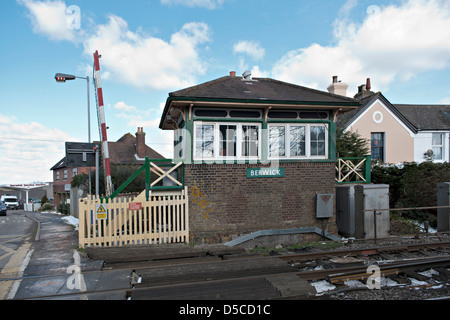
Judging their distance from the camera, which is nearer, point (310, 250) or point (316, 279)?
point (316, 279)

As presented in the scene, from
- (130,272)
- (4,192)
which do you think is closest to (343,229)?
(130,272)

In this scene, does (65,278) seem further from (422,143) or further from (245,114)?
(422,143)

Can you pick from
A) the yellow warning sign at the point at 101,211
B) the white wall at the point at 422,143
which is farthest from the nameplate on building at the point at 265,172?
the white wall at the point at 422,143

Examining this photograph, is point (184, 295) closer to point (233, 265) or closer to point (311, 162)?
point (233, 265)

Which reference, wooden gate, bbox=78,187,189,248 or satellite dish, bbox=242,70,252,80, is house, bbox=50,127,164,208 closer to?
satellite dish, bbox=242,70,252,80

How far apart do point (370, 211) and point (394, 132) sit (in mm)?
12893

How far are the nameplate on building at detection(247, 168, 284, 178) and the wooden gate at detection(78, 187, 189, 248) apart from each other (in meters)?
2.12

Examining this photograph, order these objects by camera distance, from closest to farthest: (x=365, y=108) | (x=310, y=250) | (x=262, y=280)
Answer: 1. (x=262, y=280)
2. (x=310, y=250)
3. (x=365, y=108)

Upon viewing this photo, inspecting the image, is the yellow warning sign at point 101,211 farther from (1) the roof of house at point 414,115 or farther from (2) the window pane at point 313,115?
(1) the roof of house at point 414,115

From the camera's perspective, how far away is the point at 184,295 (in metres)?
5.34

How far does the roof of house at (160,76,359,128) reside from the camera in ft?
31.8

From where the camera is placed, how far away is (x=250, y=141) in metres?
10.5

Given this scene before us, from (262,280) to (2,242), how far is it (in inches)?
380

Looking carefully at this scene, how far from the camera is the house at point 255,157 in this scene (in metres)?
9.90
